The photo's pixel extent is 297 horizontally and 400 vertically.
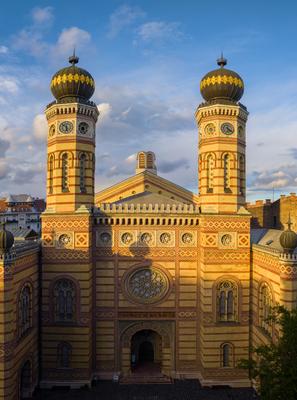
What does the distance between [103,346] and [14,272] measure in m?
8.35

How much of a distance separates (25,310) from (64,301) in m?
2.68

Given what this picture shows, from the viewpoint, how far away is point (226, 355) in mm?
23406

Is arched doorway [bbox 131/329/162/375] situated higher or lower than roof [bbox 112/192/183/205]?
lower

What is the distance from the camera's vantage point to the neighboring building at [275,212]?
36844mm

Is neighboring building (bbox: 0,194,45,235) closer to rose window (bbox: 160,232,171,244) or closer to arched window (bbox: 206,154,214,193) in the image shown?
rose window (bbox: 160,232,171,244)

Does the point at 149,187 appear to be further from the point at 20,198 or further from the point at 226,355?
the point at 20,198

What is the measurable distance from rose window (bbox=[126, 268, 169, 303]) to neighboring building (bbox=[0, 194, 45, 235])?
51191 millimetres

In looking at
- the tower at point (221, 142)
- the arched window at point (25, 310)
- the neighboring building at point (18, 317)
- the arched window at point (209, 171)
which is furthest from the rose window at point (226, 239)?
the arched window at point (25, 310)

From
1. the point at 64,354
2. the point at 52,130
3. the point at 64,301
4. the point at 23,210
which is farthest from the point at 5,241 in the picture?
the point at 23,210

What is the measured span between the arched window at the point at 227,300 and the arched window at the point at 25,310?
10985 millimetres

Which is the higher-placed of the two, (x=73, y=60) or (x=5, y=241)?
(x=73, y=60)

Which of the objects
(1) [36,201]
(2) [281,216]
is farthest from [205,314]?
(1) [36,201]

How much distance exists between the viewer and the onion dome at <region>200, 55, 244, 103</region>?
2358 cm

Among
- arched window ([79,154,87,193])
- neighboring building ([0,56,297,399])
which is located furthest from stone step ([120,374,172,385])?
arched window ([79,154,87,193])
